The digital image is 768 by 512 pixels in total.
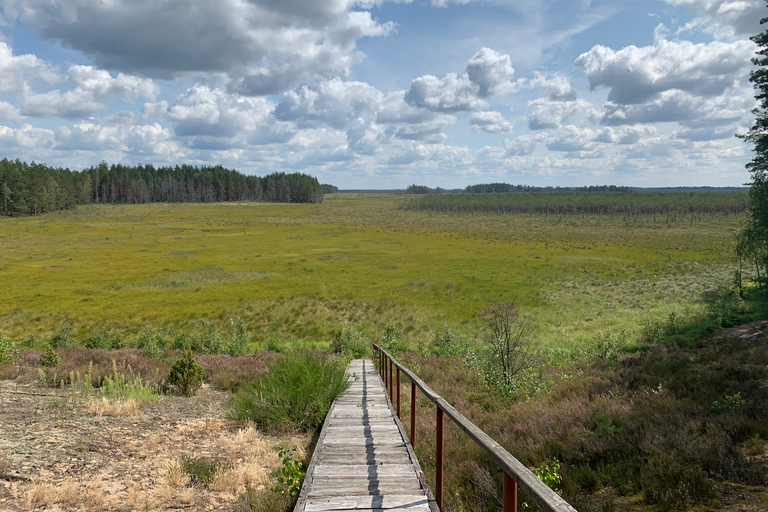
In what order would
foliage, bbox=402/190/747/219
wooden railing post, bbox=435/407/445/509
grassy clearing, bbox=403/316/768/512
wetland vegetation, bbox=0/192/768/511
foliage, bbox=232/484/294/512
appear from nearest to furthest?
wooden railing post, bbox=435/407/445/509 < foliage, bbox=232/484/294/512 < grassy clearing, bbox=403/316/768/512 < wetland vegetation, bbox=0/192/768/511 < foliage, bbox=402/190/747/219

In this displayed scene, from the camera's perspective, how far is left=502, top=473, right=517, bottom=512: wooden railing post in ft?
9.41

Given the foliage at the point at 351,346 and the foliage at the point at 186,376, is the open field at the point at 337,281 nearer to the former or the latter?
the foliage at the point at 351,346

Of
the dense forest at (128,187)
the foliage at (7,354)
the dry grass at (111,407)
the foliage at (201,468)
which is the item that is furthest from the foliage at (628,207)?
the foliage at (201,468)

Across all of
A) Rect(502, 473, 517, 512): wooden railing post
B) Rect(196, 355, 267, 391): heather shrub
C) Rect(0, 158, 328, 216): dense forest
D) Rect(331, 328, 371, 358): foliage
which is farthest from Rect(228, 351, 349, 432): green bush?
Rect(0, 158, 328, 216): dense forest

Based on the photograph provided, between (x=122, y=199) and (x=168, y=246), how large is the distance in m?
117

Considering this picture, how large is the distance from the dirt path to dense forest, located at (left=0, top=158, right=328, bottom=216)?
130614mm

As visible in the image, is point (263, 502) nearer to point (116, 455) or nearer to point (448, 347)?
point (116, 455)

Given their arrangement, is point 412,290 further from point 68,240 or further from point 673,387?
point 68,240

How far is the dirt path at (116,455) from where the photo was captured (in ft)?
17.0

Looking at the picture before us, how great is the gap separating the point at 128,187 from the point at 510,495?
600 feet

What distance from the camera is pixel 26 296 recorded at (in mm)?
33219

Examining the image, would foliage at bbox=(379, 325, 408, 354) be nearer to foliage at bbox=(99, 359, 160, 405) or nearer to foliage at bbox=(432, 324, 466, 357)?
foliage at bbox=(432, 324, 466, 357)

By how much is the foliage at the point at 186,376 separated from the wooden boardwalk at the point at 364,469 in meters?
4.53

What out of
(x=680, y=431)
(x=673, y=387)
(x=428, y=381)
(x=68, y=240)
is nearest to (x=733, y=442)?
(x=680, y=431)
